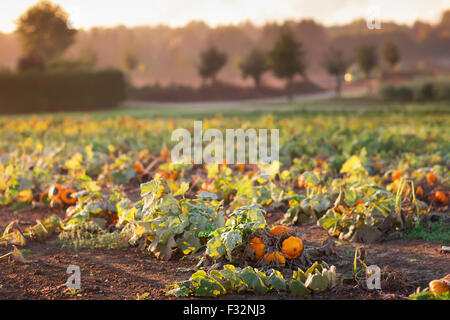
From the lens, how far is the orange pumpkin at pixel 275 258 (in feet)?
10.8

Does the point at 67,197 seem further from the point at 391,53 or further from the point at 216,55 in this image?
the point at 391,53

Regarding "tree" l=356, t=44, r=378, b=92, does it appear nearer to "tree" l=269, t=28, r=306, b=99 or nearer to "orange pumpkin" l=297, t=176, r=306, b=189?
"tree" l=269, t=28, r=306, b=99

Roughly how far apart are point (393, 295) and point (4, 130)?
10533mm

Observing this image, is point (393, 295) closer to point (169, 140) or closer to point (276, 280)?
point (276, 280)

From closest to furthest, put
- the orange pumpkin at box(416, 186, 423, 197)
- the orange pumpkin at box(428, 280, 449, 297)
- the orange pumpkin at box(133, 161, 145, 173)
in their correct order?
1. the orange pumpkin at box(428, 280, 449, 297)
2. the orange pumpkin at box(416, 186, 423, 197)
3. the orange pumpkin at box(133, 161, 145, 173)

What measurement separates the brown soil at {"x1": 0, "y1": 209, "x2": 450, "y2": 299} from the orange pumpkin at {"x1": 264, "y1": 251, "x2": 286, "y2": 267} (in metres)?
0.36

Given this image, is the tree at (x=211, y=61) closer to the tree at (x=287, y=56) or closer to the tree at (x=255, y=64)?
the tree at (x=255, y=64)

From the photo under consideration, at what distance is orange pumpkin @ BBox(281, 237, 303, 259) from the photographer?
3326 millimetres

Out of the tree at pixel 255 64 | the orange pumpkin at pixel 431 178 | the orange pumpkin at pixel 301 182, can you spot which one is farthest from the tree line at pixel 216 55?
the orange pumpkin at pixel 431 178

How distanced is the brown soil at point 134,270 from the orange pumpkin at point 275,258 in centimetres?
36

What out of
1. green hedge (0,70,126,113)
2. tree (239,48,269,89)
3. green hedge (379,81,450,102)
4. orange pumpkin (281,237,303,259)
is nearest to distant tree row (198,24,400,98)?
tree (239,48,269,89)

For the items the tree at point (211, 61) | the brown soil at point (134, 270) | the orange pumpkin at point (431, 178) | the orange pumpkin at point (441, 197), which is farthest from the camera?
the tree at point (211, 61)

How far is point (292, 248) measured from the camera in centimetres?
332

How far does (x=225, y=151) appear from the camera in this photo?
743 centimetres
